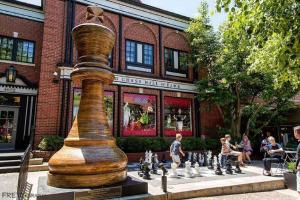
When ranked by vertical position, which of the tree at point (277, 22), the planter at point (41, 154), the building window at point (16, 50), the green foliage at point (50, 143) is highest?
the building window at point (16, 50)

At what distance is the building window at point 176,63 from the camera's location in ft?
56.4

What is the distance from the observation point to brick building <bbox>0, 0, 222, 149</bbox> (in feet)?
42.9

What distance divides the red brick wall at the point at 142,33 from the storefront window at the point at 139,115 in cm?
187

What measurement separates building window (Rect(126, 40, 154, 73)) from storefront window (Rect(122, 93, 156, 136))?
6.33 ft

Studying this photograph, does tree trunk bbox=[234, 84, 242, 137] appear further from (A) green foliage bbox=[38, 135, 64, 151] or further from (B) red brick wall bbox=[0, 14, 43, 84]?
(B) red brick wall bbox=[0, 14, 43, 84]

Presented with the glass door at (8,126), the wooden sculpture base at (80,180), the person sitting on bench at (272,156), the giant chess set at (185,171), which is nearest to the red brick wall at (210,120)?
the giant chess set at (185,171)

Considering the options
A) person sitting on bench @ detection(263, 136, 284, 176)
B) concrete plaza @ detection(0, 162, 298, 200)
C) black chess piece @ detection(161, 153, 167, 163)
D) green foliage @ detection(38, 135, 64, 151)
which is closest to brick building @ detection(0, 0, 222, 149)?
green foliage @ detection(38, 135, 64, 151)

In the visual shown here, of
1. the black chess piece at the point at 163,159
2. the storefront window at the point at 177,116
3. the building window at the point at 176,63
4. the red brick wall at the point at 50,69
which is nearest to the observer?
the red brick wall at the point at 50,69

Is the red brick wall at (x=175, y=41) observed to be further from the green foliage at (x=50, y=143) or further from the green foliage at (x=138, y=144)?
the green foliage at (x=50, y=143)

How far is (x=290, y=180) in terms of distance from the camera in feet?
27.0

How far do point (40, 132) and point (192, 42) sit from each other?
1095 cm

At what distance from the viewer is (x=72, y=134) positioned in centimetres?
484

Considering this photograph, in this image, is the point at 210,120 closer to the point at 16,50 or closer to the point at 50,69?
the point at 50,69

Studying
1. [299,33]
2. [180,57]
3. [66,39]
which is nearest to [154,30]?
[180,57]
